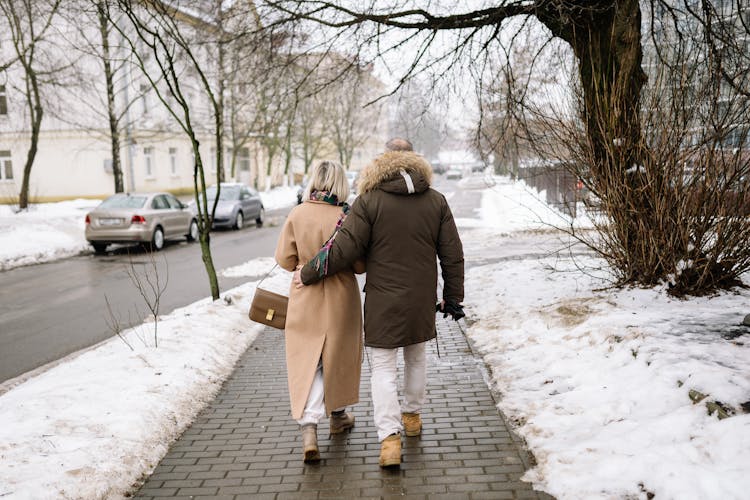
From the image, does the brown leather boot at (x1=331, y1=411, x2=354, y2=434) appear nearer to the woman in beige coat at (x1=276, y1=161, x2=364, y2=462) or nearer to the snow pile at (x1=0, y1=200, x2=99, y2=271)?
the woman in beige coat at (x1=276, y1=161, x2=364, y2=462)

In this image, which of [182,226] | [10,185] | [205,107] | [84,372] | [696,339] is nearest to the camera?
[696,339]

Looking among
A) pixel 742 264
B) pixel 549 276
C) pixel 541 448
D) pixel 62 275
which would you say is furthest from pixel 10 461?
pixel 62 275

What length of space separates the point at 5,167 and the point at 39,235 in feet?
65.4

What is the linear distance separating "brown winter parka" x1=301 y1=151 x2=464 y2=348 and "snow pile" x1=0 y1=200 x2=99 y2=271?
13.4 m

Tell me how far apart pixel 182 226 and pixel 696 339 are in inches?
638

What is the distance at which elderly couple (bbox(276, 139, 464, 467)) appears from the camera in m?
3.97

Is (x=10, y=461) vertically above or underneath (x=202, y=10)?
underneath

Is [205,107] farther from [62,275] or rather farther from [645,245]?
[645,245]

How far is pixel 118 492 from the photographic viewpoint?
380cm

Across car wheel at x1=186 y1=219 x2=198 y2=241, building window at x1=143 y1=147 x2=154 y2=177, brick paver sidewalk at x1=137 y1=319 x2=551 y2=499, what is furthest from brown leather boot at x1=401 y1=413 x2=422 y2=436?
building window at x1=143 y1=147 x2=154 y2=177

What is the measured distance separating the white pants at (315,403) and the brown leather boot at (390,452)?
0.45 m

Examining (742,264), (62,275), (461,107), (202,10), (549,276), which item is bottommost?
(62,275)

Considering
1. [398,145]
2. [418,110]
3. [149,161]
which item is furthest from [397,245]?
[149,161]

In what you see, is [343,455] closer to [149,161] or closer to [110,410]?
[110,410]
